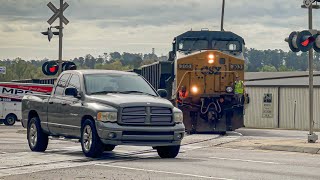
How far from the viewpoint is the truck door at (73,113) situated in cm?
1672

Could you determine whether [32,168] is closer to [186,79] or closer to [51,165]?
[51,165]

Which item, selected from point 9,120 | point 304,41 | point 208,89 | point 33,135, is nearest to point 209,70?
Result: point 208,89

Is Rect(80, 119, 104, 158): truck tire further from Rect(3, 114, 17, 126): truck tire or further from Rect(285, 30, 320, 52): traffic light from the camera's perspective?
Rect(3, 114, 17, 126): truck tire

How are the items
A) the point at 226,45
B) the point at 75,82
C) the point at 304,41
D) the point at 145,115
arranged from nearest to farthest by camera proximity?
the point at 145,115
the point at 75,82
the point at 304,41
the point at 226,45

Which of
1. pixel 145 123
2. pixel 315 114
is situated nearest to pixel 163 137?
pixel 145 123

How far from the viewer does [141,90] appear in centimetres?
1727

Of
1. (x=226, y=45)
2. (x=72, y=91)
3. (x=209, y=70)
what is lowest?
(x=72, y=91)

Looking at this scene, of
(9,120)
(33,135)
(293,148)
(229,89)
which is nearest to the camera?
(33,135)

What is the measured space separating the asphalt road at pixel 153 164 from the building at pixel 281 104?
102ft

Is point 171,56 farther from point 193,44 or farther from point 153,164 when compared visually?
point 153,164

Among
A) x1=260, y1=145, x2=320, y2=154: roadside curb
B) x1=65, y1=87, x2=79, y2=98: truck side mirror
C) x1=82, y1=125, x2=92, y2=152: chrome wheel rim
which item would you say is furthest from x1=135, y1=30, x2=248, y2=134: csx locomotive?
x1=82, y1=125, x2=92, y2=152: chrome wheel rim

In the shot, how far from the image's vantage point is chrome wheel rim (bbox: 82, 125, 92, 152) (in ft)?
53.0

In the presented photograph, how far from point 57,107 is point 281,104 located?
115 feet

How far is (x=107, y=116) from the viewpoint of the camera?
51.5ft
